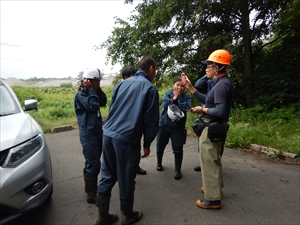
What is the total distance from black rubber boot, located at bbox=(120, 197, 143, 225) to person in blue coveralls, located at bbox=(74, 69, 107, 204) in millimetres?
641

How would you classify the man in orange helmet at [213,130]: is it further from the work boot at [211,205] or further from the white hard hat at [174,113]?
the white hard hat at [174,113]

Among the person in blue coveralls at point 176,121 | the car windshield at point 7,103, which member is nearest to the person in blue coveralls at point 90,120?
the car windshield at point 7,103

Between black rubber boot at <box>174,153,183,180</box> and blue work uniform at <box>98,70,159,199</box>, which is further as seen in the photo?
black rubber boot at <box>174,153,183,180</box>

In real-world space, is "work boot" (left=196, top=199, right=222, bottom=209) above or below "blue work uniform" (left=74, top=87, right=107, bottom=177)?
below

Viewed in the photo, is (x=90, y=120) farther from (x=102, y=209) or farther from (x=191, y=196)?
(x=191, y=196)

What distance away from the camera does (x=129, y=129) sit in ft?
6.90

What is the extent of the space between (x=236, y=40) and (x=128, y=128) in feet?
22.5

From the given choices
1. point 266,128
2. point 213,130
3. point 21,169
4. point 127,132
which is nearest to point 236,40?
point 266,128

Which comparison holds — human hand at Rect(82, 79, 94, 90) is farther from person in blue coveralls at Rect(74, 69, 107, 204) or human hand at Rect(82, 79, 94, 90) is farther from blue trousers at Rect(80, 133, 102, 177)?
blue trousers at Rect(80, 133, 102, 177)

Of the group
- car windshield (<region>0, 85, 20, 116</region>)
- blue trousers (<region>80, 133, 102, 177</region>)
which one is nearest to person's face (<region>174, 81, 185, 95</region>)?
blue trousers (<region>80, 133, 102, 177</region>)

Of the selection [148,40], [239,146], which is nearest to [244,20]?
[148,40]

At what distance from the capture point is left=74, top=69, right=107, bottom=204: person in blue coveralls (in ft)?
8.66

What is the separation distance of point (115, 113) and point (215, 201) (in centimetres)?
160

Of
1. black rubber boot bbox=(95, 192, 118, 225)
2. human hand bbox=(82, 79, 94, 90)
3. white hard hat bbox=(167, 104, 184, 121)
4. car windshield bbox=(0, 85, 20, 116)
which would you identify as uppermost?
human hand bbox=(82, 79, 94, 90)
